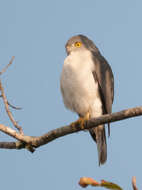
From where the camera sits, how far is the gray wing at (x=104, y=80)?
5.70 metres

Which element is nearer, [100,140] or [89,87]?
[89,87]

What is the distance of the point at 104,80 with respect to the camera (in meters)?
5.80

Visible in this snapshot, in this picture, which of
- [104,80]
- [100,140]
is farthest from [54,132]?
[100,140]

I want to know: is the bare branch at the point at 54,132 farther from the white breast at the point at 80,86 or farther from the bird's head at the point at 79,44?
the bird's head at the point at 79,44

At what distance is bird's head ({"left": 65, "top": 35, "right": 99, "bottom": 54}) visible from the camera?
6.38 meters

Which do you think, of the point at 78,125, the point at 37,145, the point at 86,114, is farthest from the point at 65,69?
the point at 37,145

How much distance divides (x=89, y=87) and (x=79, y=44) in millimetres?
1281

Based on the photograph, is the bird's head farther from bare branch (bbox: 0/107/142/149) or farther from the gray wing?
bare branch (bbox: 0/107/142/149)

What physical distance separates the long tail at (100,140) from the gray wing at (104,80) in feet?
1.57

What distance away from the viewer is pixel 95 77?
562 cm

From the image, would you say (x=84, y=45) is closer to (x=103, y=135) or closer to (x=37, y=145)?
(x=103, y=135)

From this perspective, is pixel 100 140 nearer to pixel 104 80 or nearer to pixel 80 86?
pixel 104 80

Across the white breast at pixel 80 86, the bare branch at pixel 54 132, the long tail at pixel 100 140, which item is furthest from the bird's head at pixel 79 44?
the bare branch at pixel 54 132

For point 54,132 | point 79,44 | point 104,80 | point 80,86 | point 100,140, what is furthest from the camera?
point 79,44
